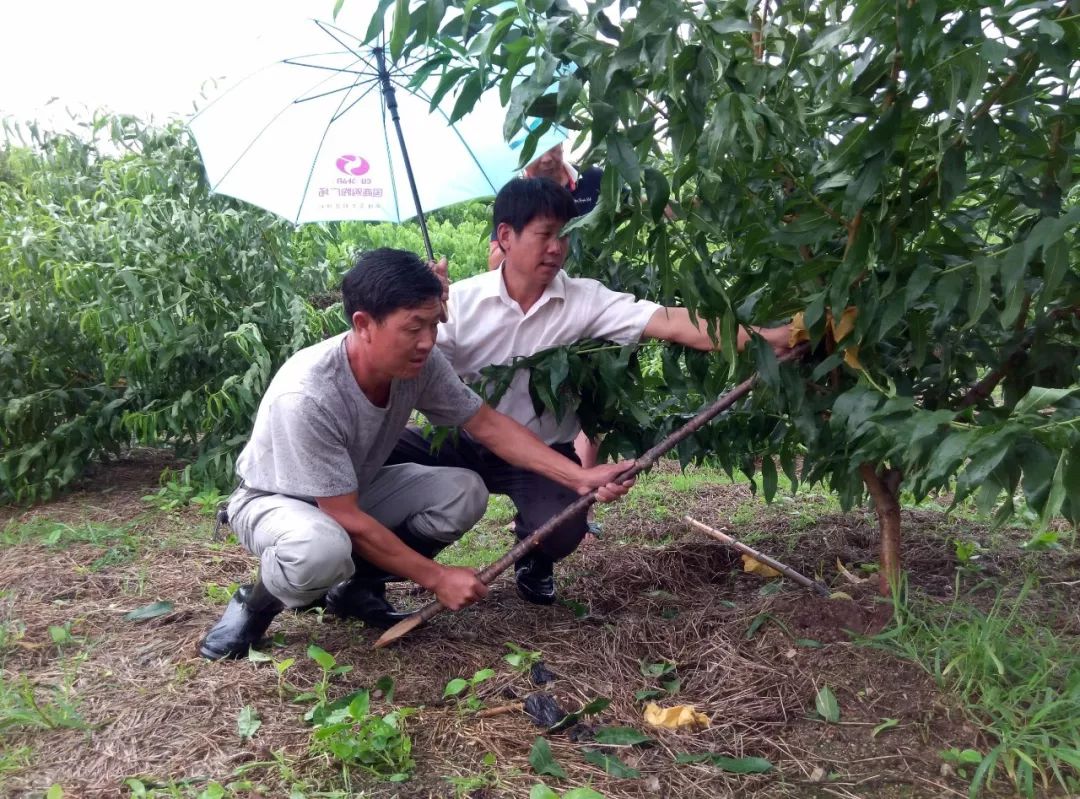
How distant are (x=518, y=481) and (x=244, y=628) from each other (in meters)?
0.91

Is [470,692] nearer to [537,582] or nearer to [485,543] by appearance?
[537,582]

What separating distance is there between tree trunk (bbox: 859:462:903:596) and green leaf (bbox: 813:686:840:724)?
41 centimetres

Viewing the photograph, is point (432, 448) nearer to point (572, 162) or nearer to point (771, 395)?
point (771, 395)

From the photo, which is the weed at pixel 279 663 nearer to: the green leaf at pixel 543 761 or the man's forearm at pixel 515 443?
the green leaf at pixel 543 761

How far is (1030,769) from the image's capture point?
5.79 ft

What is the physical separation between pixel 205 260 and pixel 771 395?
284cm

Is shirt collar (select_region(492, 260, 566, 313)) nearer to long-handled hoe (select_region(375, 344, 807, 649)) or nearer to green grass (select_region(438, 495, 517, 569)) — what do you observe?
long-handled hoe (select_region(375, 344, 807, 649))

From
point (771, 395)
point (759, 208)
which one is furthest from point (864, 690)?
point (759, 208)

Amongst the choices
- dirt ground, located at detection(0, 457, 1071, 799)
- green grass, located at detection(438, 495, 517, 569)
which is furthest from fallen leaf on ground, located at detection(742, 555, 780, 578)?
green grass, located at detection(438, 495, 517, 569)

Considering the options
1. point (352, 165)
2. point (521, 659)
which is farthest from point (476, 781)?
point (352, 165)

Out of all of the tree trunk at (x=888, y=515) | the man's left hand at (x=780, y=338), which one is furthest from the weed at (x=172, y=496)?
the tree trunk at (x=888, y=515)

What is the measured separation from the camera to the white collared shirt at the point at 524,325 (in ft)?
8.56

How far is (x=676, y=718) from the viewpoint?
2094mm

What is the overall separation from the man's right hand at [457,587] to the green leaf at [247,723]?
0.52 meters
